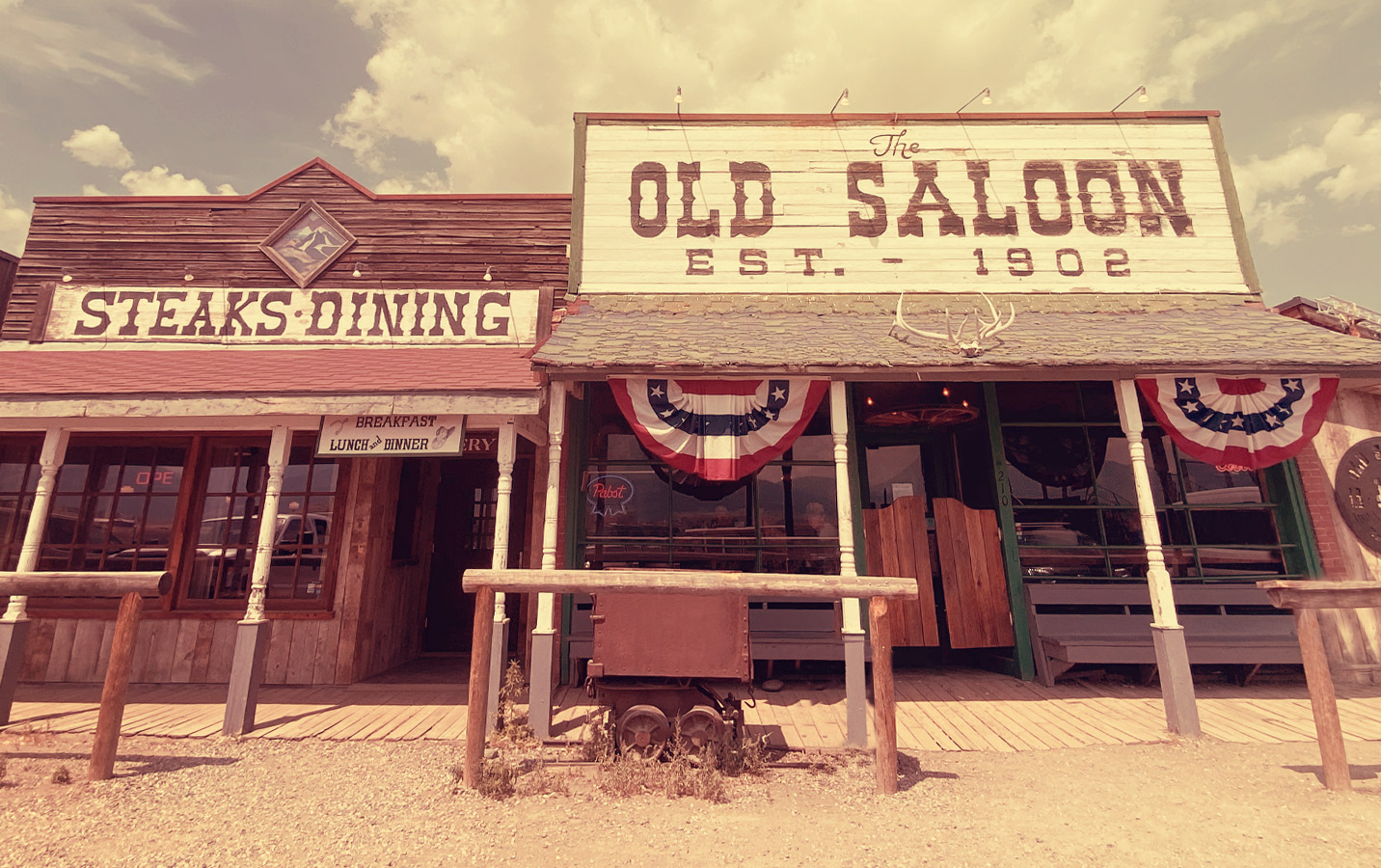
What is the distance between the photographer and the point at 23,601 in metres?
5.57

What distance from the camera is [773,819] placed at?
3336 mm

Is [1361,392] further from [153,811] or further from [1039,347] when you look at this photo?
[153,811]

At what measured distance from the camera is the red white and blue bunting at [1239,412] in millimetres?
5453

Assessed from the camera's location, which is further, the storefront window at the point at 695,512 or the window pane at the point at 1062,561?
the window pane at the point at 1062,561

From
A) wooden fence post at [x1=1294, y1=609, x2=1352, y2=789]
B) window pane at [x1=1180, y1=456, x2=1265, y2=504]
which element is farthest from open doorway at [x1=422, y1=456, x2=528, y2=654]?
window pane at [x1=1180, y1=456, x2=1265, y2=504]

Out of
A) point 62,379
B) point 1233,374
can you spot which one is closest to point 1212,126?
point 1233,374

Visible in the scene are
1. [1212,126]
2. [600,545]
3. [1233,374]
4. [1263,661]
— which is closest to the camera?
[1233,374]

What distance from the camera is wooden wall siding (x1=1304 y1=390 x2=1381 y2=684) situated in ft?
20.5

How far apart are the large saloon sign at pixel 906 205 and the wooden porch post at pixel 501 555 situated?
107 inches

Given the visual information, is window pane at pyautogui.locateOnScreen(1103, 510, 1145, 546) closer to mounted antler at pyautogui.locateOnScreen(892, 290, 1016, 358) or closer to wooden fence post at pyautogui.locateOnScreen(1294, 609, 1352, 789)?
mounted antler at pyautogui.locateOnScreen(892, 290, 1016, 358)

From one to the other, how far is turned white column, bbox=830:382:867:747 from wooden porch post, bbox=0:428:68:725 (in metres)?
7.43

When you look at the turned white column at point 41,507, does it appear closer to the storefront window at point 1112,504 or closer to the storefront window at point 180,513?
the storefront window at point 180,513

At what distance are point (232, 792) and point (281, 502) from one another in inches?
162

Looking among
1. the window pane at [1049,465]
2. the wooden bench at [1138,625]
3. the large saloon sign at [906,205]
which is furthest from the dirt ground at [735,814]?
the large saloon sign at [906,205]
